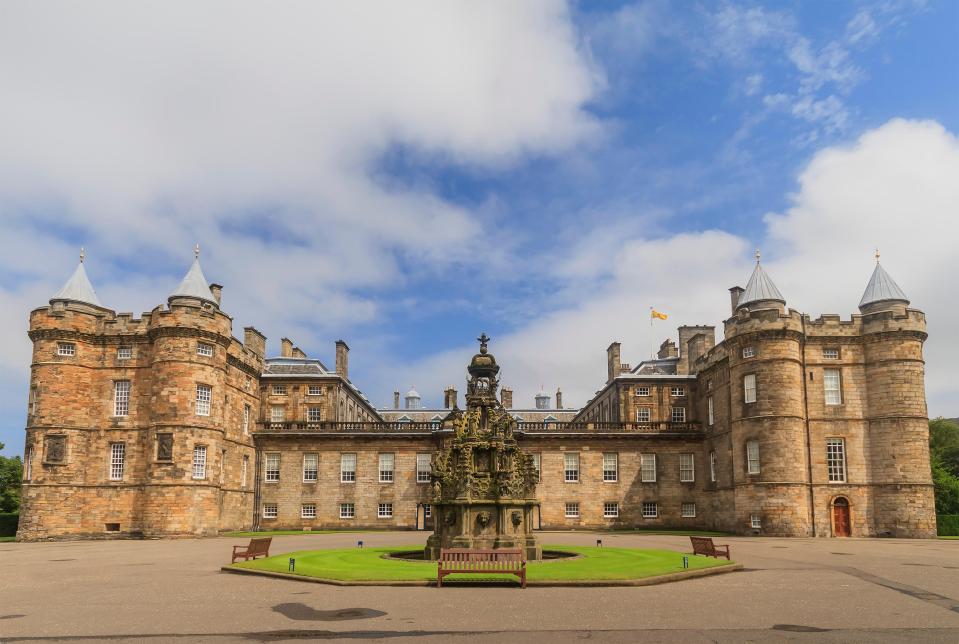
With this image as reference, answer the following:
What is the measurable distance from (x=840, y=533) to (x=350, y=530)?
99.9 ft

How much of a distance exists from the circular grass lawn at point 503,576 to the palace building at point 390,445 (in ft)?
48.9

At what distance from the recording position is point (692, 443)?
52219 mm

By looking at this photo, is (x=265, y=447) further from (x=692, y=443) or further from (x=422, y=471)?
(x=692, y=443)

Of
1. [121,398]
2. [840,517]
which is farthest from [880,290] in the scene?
[121,398]

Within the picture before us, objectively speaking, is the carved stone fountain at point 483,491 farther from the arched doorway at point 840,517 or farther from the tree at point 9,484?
the tree at point 9,484

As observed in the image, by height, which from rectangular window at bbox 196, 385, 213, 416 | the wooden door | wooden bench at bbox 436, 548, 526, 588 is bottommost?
the wooden door

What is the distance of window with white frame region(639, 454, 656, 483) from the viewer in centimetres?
5203

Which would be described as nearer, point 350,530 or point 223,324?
point 223,324

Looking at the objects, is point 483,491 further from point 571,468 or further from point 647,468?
point 647,468

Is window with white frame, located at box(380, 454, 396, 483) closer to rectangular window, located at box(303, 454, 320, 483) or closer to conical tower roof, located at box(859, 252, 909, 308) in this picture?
rectangular window, located at box(303, 454, 320, 483)

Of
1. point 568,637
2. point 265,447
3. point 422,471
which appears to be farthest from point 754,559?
point 265,447

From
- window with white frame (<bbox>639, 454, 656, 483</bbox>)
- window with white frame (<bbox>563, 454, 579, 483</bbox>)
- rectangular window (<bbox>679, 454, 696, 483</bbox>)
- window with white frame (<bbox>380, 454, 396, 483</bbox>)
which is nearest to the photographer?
window with white frame (<bbox>380, 454, 396, 483</bbox>)

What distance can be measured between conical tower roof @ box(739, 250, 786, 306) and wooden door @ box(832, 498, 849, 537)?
12718 millimetres

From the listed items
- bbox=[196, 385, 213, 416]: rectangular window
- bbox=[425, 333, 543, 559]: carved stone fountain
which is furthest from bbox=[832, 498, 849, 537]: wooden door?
bbox=[196, 385, 213, 416]: rectangular window
